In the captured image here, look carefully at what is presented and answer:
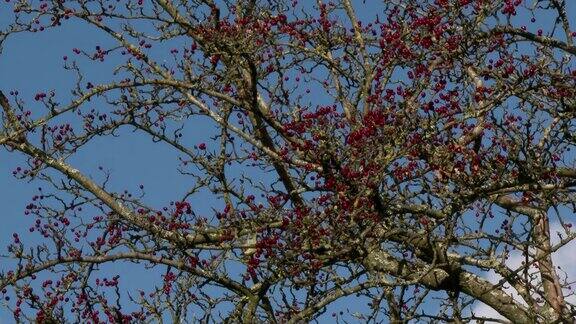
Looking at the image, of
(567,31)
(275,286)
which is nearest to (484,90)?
(567,31)

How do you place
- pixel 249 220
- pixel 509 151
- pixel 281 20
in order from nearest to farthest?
pixel 509 151 → pixel 249 220 → pixel 281 20

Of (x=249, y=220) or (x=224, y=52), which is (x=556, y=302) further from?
(x=224, y=52)

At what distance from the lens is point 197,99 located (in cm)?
1230

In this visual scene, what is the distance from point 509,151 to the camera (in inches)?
369

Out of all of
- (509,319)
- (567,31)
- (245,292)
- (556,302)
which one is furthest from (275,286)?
(567,31)

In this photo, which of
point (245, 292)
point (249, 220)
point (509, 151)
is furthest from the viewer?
point (245, 292)

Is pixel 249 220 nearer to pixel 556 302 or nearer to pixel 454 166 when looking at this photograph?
pixel 454 166

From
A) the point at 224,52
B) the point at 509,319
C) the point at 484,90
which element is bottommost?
the point at 509,319

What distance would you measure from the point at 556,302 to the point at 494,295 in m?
1.06

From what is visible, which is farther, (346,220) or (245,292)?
(245,292)

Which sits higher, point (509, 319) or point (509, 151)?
point (509, 151)

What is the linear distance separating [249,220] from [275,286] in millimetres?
941

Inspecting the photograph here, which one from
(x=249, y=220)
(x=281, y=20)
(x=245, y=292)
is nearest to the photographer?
(x=249, y=220)

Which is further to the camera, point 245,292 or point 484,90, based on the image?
point 245,292
